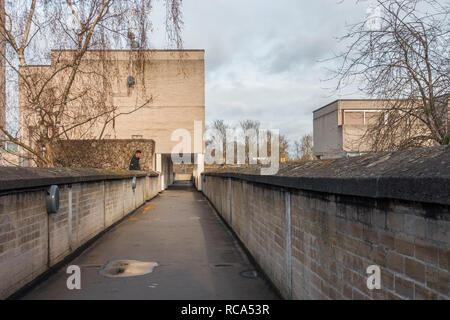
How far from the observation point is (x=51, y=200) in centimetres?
627

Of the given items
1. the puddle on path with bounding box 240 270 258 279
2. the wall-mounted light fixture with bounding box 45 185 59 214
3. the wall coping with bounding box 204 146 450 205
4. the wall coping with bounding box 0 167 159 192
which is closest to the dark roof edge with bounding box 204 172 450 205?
the wall coping with bounding box 204 146 450 205

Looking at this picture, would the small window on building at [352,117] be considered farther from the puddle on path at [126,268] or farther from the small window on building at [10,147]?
the puddle on path at [126,268]

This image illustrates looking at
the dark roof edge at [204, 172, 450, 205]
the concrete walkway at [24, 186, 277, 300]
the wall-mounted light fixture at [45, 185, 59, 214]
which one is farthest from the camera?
the wall-mounted light fixture at [45, 185, 59, 214]

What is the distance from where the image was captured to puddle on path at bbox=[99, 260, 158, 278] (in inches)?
241

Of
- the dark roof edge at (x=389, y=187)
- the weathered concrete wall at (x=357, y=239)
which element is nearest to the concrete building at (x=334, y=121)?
the weathered concrete wall at (x=357, y=239)

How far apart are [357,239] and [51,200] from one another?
4.97 meters

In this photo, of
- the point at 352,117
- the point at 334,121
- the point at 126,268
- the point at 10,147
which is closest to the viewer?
the point at 126,268

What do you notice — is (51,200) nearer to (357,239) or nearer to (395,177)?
(357,239)

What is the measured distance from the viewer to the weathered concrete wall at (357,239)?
2043 millimetres

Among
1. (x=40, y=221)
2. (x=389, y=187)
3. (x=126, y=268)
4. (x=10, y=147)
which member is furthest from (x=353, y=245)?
(x=10, y=147)

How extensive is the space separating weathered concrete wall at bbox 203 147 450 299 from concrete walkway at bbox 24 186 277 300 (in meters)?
0.79

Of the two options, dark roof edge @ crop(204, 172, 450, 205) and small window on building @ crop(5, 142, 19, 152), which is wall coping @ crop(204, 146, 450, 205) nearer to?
dark roof edge @ crop(204, 172, 450, 205)

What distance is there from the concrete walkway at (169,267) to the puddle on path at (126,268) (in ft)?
0.46
